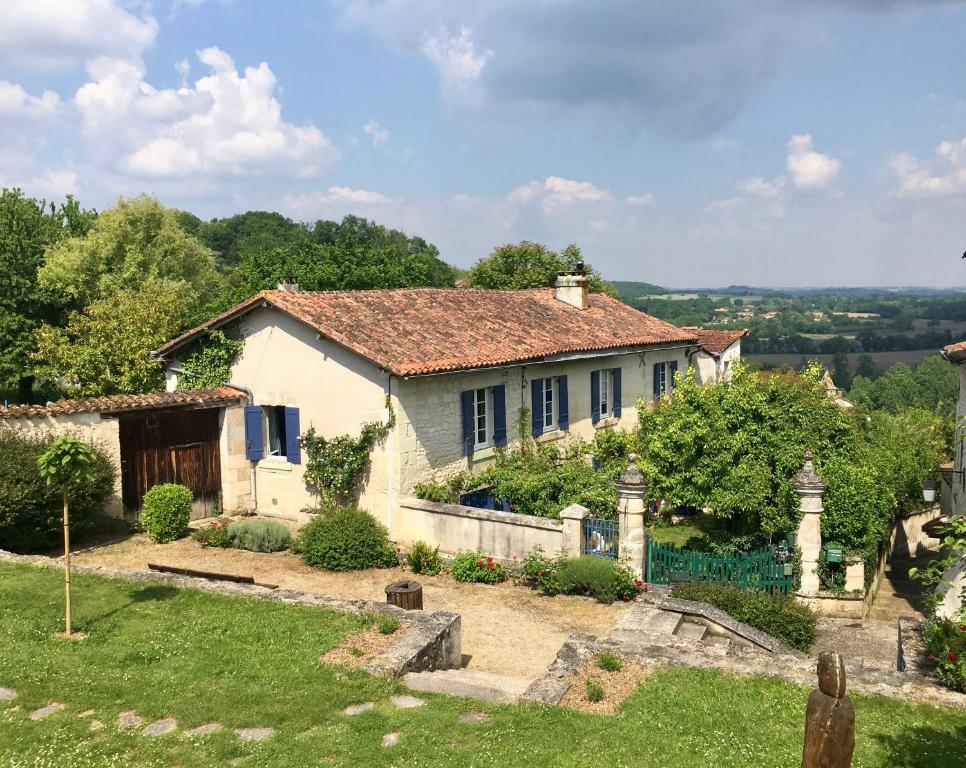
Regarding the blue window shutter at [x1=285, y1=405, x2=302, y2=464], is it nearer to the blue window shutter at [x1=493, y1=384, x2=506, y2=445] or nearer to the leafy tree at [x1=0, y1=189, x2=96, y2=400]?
the blue window shutter at [x1=493, y1=384, x2=506, y2=445]

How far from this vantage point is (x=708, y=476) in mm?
13430

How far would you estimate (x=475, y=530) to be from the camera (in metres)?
15.0

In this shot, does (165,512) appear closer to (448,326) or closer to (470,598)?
(470,598)

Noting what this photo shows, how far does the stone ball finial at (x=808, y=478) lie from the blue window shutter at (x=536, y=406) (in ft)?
25.6

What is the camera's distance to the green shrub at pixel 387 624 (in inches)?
390

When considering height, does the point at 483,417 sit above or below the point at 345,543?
above

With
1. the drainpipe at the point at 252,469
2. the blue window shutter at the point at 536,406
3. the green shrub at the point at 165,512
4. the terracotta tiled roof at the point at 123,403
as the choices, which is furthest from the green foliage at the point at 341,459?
the blue window shutter at the point at 536,406

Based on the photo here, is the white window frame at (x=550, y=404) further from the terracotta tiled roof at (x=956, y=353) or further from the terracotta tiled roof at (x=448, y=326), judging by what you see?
the terracotta tiled roof at (x=956, y=353)

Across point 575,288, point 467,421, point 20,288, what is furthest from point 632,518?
point 20,288

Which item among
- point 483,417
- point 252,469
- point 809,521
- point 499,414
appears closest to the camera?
point 809,521

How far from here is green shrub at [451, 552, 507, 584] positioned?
14211 millimetres

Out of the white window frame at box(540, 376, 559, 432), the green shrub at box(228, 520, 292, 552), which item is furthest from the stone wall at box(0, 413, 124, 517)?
the white window frame at box(540, 376, 559, 432)

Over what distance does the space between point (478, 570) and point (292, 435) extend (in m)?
5.63

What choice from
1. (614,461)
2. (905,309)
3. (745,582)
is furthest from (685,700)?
(905,309)
